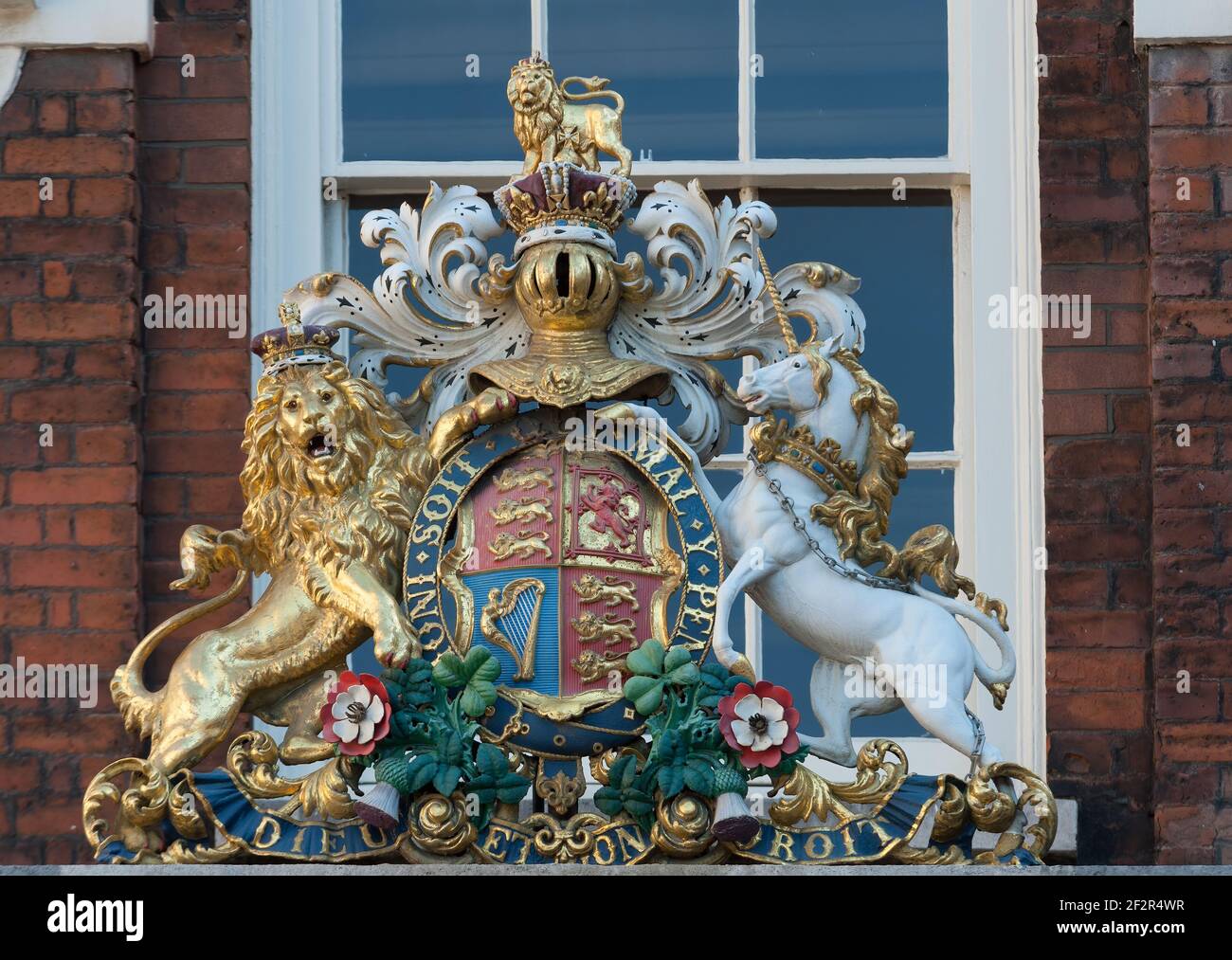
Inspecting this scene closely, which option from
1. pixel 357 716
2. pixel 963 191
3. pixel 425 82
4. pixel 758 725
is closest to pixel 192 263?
pixel 425 82

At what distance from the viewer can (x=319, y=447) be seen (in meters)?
6.97

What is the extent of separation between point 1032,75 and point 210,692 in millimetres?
2874

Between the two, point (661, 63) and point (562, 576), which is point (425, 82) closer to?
point (661, 63)

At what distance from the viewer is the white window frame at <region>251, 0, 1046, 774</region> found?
7.98m

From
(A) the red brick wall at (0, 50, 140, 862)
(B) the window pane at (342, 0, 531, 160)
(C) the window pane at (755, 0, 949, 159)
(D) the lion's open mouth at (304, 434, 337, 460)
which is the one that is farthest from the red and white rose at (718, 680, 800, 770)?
(B) the window pane at (342, 0, 531, 160)

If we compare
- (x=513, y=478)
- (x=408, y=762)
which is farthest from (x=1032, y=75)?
(x=408, y=762)

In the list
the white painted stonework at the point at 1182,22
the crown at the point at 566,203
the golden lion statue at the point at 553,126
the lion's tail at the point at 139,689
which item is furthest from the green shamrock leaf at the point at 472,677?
the white painted stonework at the point at 1182,22

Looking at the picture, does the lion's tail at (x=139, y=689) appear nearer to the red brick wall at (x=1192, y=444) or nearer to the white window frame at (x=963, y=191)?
the white window frame at (x=963, y=191)

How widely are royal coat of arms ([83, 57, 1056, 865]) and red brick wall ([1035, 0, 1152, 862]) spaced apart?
724 mm

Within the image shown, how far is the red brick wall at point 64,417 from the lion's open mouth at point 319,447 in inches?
41.5

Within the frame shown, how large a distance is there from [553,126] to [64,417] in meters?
1.64

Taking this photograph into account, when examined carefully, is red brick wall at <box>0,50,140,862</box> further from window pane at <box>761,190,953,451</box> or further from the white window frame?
window pane at <box>761,190,953,451</box>

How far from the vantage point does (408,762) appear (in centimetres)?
657

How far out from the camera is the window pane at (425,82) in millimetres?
8430
